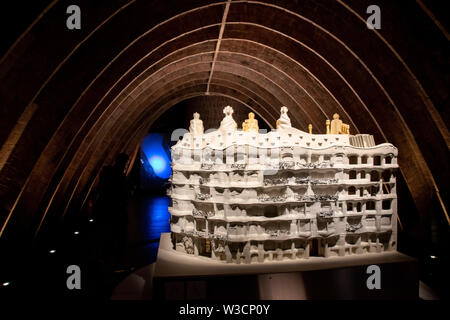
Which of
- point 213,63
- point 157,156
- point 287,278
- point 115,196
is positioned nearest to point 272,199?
point 287,278

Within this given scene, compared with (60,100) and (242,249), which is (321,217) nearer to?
(242,249)

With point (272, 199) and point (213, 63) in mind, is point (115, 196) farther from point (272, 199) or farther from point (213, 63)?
point (213, 63)

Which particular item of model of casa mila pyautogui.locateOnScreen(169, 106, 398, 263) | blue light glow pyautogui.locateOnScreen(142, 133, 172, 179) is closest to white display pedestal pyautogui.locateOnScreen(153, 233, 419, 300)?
model of casa mila pyautogui.locateOnScreen(169, 106, 398, 263)

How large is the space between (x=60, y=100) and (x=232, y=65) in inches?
496

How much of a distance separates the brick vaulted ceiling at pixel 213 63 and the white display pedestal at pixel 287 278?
398 centimetres

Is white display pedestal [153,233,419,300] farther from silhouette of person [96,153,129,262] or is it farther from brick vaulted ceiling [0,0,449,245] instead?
brick vaulted ceiling [0,0,449,245]

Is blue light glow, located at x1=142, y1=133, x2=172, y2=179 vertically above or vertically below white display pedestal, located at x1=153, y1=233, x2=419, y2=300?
above

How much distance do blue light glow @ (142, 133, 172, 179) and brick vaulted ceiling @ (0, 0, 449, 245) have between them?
8.41 m

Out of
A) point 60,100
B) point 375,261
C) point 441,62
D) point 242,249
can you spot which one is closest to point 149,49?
point 60,100

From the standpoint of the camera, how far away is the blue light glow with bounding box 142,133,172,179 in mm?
27875

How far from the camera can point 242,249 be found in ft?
25.2

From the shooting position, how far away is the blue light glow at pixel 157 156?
2788 cm

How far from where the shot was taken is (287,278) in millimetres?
7133

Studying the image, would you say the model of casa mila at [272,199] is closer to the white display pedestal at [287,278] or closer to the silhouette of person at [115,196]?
the white display pedestal at [287,278]
